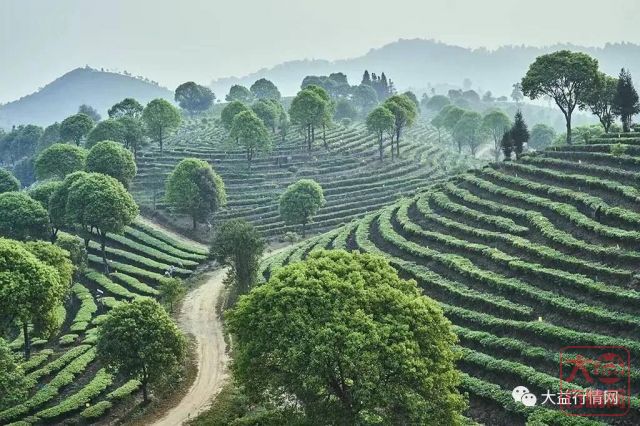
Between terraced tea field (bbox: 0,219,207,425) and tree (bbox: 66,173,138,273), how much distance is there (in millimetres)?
4244

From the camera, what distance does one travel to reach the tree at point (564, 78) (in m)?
69.5

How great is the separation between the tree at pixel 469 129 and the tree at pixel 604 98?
61678 millimetres

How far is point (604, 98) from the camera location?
235 feet

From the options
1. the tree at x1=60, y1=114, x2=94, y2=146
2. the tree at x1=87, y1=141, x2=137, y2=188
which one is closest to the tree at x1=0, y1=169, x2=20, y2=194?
the tree at x1=87, y1=141, x2=137, y2=188

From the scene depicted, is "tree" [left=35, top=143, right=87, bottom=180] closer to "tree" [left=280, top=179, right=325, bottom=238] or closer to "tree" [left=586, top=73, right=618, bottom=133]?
"tree" [left=280, top=179, right=325, bottom=238]

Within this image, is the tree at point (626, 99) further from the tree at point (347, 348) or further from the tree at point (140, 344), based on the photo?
the tree at point (140, 344)

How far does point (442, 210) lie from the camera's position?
194 ft

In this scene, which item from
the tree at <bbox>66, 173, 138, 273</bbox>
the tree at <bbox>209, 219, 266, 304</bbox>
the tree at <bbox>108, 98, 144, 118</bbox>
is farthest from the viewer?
the tree at <bbox>108, 98, 144, 118</bbox>

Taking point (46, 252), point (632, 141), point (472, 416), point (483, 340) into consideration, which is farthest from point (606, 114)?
point (46, 252)

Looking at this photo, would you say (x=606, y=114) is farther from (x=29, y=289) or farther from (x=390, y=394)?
(x=29, y=289)

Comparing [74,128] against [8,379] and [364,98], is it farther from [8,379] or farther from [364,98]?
[364,98]

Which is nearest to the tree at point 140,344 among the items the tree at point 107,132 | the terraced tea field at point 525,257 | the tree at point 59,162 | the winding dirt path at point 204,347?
the winding dirt path at point 204,347

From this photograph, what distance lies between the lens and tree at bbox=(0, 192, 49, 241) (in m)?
64.0

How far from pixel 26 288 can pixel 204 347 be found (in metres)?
15.2
